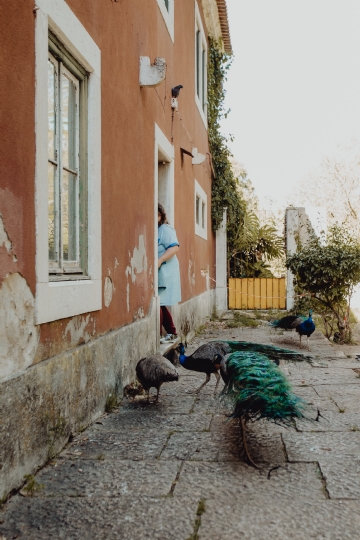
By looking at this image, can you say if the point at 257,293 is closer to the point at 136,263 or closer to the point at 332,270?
the point at 332,270

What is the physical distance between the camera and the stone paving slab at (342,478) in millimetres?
3398

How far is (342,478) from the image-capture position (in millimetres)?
3641

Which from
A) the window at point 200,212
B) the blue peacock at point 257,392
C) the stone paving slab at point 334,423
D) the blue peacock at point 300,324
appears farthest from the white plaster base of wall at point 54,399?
the window at point 200,212

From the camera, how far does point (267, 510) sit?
3.17 metres

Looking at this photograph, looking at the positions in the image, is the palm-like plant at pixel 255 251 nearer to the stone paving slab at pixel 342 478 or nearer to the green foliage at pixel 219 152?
the green foliage at pixel 219 152

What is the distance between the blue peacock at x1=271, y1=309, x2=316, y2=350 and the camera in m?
9.52

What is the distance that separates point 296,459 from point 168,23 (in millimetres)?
6785

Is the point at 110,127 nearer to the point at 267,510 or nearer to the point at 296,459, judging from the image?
the point at 296,459

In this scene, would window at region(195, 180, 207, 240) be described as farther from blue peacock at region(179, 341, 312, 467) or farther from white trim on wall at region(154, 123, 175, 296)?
blue peacock at region(179, 341, 312, 467)

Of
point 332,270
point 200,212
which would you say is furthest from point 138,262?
point 200,212

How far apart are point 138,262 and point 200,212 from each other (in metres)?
7.10

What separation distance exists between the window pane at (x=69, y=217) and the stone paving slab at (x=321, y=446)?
2145 mm

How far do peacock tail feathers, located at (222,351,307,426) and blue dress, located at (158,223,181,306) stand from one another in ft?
12.9

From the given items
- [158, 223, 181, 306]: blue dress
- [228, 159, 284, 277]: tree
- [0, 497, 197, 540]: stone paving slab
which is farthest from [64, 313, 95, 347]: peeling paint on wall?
[228, 159, 284, 277]: tree
